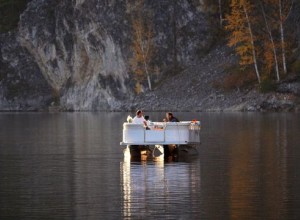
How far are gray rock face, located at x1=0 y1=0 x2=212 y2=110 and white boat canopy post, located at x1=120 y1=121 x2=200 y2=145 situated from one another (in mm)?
72452

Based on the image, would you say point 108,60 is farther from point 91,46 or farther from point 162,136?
point 162,136

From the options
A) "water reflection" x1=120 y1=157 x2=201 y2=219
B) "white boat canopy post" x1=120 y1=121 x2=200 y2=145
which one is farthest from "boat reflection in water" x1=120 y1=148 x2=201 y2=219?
"white boat canopy post" x1=120 y1=121 x2=200 y2=145

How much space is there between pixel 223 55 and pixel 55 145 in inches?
2394

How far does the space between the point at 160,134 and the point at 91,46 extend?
83.5 meters

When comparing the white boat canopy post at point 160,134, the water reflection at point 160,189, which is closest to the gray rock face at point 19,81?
the white boat canopy post at point 160,134

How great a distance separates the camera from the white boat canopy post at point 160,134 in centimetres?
3847

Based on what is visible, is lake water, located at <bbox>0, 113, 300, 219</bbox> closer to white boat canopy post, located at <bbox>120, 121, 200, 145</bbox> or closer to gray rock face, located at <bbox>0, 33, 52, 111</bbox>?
white boat canopy post, located at <bbox>120, 121, 200, 145</bbox>

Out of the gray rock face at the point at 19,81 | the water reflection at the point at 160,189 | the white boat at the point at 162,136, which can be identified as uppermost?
the gray rock face at the point at 19,81

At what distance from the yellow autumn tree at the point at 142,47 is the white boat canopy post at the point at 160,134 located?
71.5m

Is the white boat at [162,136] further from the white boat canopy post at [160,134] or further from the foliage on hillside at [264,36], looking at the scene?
the foliage on hillside at [264,36]

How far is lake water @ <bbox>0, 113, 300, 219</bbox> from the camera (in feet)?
74.7

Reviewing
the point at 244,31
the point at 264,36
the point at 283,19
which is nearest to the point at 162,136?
the point at 283,19

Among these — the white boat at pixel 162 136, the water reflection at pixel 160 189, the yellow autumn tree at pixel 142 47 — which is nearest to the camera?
the water reflection at pixel 160 189

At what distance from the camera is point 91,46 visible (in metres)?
121
